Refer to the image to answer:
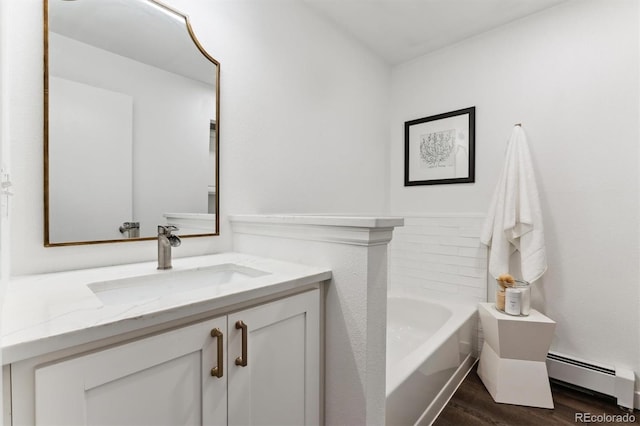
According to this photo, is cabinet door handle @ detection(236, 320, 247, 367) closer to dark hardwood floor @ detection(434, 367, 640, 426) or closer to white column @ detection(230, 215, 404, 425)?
white column @ detection(230, 215, 404, 425)

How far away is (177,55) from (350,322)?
1368 mm

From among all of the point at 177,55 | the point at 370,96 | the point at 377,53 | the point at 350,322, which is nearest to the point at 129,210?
the point at 177,55

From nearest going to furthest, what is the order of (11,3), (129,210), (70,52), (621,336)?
(11,3), (70,52), (129,210), (621,336)

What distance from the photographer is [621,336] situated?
1.78 m

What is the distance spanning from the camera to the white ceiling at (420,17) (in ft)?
6.51

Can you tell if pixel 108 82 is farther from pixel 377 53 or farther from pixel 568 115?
pixel 568 115

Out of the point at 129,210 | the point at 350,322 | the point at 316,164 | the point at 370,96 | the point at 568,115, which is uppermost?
the point at 370,96

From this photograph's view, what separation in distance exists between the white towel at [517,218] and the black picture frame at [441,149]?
0.32 meters

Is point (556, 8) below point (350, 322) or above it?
above

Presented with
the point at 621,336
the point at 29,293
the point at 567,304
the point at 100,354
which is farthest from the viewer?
the point at 567,304

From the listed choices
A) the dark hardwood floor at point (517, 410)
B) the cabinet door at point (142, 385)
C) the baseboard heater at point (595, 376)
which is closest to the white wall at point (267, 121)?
the cabinet door at point (142, 385)

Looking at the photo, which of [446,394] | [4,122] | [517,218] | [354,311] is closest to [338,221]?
[354,311]

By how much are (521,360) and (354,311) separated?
140 cm

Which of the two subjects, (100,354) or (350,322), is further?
(350,322)
